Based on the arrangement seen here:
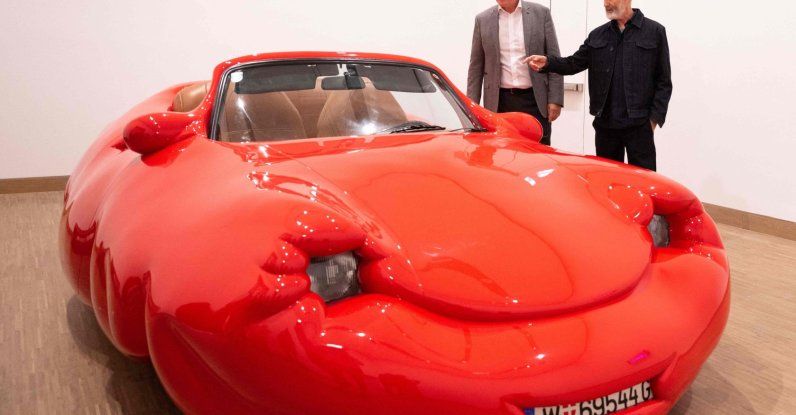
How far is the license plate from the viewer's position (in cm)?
148

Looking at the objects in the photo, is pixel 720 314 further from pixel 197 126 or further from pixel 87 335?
pixel 87 335

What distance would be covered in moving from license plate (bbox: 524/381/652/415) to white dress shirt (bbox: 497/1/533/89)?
3.29 meters

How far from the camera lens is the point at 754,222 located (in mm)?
4574

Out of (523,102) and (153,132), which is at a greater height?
(153,132)

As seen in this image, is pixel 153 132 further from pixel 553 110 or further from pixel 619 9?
pixel 553 110

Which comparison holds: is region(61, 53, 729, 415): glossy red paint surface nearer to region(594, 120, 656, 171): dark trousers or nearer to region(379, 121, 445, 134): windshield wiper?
region(379, 121, 445, 134): windshield wiper

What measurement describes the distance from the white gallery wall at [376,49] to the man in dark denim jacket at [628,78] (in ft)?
3.30

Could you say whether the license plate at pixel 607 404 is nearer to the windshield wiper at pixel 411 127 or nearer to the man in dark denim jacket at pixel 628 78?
the windshield wiper at pixel 411 127

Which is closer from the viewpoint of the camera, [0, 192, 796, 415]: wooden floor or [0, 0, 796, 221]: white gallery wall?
[0, 192, 796, 415]: wooden floor

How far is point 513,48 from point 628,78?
966mm

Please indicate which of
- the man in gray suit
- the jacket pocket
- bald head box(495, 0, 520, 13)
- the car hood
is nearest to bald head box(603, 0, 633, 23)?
the jacket pocket

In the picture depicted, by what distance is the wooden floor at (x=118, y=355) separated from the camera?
7.40ft

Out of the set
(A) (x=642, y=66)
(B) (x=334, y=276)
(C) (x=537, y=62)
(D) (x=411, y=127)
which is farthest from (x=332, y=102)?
(A) (x=642, y=66)

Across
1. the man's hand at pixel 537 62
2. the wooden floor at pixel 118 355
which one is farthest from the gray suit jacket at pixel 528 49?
the wooden floor at pixel 118 355
